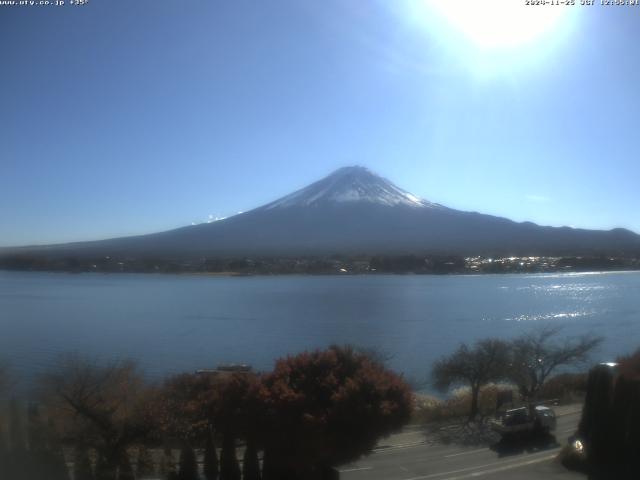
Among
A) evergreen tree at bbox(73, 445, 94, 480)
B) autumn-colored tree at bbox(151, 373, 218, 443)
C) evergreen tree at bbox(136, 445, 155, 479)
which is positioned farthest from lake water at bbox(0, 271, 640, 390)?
evergreen tree at bbox(73, 445, 94, 480)

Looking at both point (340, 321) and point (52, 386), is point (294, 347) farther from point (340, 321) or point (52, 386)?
point (52, 386)

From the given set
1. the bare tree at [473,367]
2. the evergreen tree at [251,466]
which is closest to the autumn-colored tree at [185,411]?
the evergreen tree at [251,466]

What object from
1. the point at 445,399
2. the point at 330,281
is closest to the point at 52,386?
the point at 445,399

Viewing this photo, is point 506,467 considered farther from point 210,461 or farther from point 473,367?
point 473,367

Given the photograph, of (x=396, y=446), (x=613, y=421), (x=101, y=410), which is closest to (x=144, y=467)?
(x=101, y=410)

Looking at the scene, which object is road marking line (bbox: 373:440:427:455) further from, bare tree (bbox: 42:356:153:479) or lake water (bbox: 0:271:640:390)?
bare tree (bbox: 42:356:153:479)
